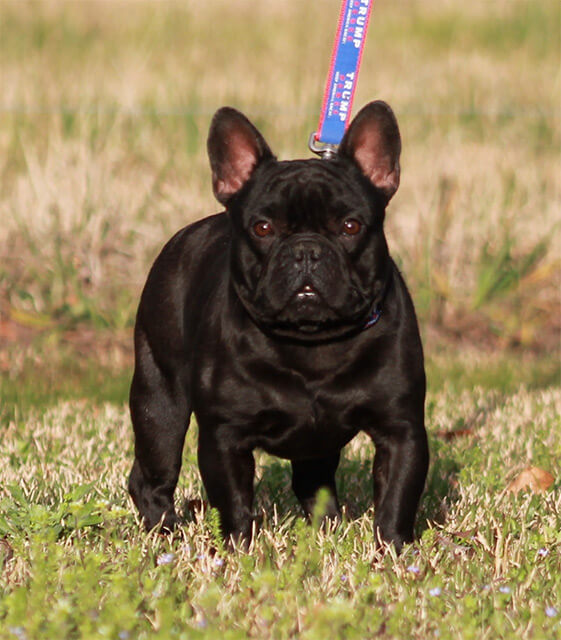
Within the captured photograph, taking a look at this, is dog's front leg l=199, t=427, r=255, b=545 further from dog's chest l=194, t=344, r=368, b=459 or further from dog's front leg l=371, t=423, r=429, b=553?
dog's front leg l=371, t=423, r=429, b=553

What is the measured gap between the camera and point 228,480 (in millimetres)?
3734

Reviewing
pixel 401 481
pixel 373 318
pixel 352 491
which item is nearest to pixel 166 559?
pixel 401 481

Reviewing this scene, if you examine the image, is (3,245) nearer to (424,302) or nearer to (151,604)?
(424,302)

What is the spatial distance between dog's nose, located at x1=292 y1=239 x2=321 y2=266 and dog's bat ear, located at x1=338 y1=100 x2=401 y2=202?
0.40m

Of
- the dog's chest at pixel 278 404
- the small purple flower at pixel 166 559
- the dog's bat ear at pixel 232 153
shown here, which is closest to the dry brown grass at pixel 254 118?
the dog's bat ear at pixel 232 153

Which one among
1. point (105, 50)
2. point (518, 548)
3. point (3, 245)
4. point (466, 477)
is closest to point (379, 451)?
point (518, 548)

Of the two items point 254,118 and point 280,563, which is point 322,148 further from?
point 254,118

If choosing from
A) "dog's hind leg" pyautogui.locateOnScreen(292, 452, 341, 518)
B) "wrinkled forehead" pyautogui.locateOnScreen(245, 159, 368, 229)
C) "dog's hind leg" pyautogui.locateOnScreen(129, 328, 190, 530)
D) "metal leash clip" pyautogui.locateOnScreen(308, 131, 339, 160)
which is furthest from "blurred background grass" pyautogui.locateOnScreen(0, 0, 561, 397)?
"wrinkled forehead" pyautogui.locateOnScreen(245, 159, 368, 229)

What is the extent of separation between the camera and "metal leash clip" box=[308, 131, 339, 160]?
4.07 metres

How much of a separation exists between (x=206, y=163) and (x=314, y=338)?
559 cm

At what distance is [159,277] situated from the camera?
446 cm

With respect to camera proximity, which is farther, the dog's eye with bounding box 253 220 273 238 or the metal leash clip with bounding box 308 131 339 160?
the metal leash clip with bounding box 308 131 339 160

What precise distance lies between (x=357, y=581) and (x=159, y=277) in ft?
5.09

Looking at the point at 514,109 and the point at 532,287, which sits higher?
the point at 514,109
